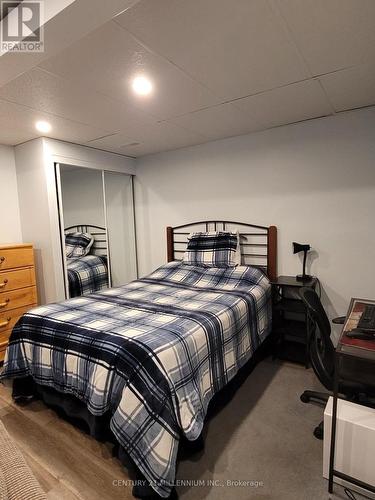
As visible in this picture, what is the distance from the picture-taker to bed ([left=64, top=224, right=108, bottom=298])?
3223mm

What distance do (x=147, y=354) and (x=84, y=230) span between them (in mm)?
2398

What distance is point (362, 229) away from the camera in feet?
8.35

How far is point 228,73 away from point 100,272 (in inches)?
106

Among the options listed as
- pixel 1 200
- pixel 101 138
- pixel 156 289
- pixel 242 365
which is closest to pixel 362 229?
pixel 242 365

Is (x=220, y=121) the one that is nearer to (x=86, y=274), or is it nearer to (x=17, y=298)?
(x=86, y=274)

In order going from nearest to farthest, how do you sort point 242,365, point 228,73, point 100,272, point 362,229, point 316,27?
point 316,27
point 228,73
point 242,365
point 362,229
point 100,272

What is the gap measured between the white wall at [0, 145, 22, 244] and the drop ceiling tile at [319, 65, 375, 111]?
325cm

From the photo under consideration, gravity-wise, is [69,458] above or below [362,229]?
below

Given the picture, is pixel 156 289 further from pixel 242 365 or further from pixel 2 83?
pixel 2 83

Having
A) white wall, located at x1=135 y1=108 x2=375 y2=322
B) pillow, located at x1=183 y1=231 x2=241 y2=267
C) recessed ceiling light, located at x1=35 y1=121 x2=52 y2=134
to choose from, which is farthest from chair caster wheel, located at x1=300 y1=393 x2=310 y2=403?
recessed ceiling light, located at x1=35 y1=121 x2=52 y2=134

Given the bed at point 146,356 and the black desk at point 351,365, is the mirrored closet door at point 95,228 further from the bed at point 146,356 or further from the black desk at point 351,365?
the black desk at point 351,365

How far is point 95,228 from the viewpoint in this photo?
3576mm

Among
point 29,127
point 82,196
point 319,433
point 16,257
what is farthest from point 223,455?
point 29,127

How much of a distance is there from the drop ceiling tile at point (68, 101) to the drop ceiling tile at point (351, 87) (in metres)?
1.46
